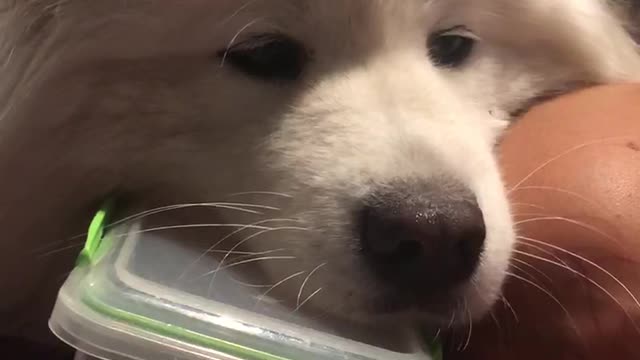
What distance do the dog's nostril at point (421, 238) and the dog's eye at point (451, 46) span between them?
0.95 ft

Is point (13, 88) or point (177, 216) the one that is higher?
point (13, 88)

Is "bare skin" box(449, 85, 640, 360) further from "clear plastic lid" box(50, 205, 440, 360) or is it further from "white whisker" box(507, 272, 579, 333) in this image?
"clear plastic lid" box(50, 205, 440, 360)

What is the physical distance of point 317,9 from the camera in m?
1.04

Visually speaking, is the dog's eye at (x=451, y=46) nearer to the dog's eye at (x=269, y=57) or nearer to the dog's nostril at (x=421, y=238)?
the dog's eye at (x=269, y=57)

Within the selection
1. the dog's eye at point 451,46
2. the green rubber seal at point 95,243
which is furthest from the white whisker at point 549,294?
the green rubber seal at point 95,243

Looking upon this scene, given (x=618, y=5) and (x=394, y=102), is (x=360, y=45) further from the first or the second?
(x=618, y=5)

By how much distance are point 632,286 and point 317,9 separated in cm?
43

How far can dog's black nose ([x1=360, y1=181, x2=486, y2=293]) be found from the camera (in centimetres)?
88

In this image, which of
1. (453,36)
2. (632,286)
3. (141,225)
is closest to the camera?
(632,286)

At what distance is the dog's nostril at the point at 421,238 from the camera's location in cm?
88

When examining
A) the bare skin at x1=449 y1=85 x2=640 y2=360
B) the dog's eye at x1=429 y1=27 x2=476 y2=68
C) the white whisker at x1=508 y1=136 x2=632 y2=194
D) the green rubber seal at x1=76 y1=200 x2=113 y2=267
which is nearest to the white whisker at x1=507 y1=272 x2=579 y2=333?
the bare skin at x1=449 y1=85 x2=640 y2=360

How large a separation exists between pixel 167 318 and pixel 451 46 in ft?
1.74

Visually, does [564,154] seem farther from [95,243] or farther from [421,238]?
[95,243]

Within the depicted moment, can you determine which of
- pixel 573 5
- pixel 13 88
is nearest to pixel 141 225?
pixel 13 88
